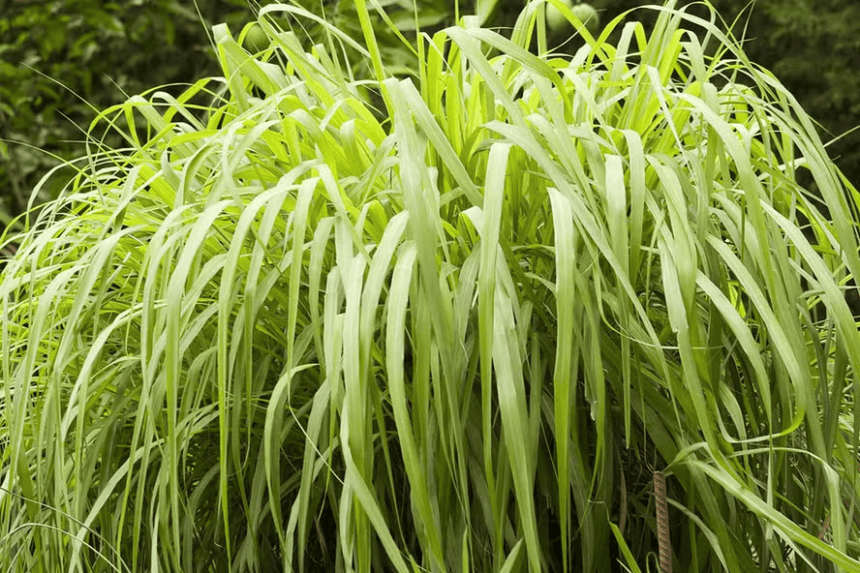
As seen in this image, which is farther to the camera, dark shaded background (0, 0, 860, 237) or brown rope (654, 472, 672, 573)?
dark shaded background (0, 0, 860, 237)

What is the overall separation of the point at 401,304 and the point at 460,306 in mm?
78

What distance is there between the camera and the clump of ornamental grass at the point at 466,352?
84cm

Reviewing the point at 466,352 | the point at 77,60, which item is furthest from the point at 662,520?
the point at 77,60

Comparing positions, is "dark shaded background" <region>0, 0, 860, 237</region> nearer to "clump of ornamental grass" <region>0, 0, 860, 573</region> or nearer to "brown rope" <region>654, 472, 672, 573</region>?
"clump of ornamental grass" <region>0, 0, 860, 573</region>

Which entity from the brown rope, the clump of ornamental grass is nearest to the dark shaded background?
the clump of ornamental grass

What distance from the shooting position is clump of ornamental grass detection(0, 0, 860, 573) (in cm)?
84

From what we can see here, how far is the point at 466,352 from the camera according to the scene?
0.93 meters

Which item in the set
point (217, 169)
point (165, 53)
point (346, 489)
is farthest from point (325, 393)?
point (165, 53)

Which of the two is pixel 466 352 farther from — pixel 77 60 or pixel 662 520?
pixel 77 60

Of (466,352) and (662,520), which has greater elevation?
(466,352)

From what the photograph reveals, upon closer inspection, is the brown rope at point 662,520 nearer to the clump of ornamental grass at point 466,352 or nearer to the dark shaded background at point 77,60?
the clump of ornamental grass at point 466,352

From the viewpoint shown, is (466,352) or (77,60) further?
(77,60)

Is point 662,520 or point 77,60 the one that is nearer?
point 662,520

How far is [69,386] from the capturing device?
1.16 m
